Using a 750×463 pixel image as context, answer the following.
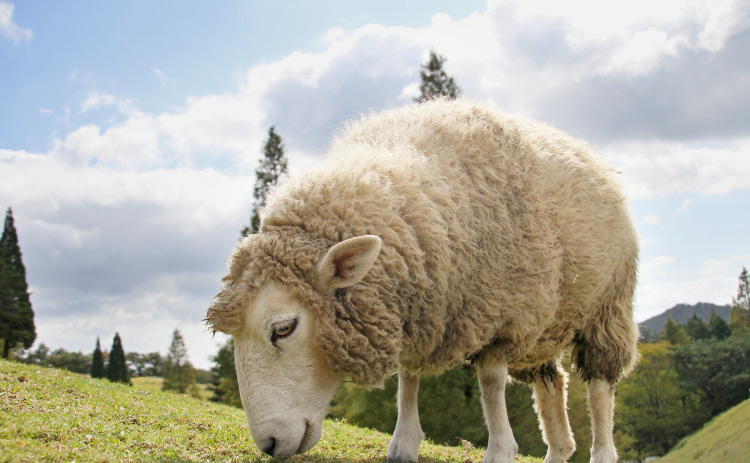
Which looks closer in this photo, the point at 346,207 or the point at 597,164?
the point at 346,207

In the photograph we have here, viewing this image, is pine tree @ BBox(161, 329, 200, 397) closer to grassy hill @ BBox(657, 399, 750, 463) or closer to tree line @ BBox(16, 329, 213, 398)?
tree line @ BBox(16, 329, 213, 398)

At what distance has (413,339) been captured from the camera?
4.52 metres

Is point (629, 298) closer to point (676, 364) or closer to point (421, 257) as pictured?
point (421, 257)

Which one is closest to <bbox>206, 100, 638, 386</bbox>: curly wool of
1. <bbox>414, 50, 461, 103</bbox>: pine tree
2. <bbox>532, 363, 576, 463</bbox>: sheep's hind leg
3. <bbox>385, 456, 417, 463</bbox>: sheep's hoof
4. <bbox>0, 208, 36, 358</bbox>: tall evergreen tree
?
<bbox>532, 363, 576, 463</bbox>: sheep's hind leg

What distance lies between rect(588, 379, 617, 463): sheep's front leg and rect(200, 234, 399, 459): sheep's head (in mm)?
3454

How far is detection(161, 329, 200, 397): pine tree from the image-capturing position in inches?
2864

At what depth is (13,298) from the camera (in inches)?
1670

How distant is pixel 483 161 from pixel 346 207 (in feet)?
5.12

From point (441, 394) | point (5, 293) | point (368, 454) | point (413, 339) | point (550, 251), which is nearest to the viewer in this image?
point (413, 339)

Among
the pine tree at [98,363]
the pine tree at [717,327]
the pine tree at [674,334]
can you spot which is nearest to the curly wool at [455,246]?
the pine tree at [98,363]

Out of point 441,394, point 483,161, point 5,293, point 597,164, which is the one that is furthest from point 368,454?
point 5,293

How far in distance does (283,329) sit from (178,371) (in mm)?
77604

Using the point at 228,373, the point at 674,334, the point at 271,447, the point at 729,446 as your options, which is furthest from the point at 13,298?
the point at 674,334

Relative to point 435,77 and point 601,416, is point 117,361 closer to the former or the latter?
point 435,77
